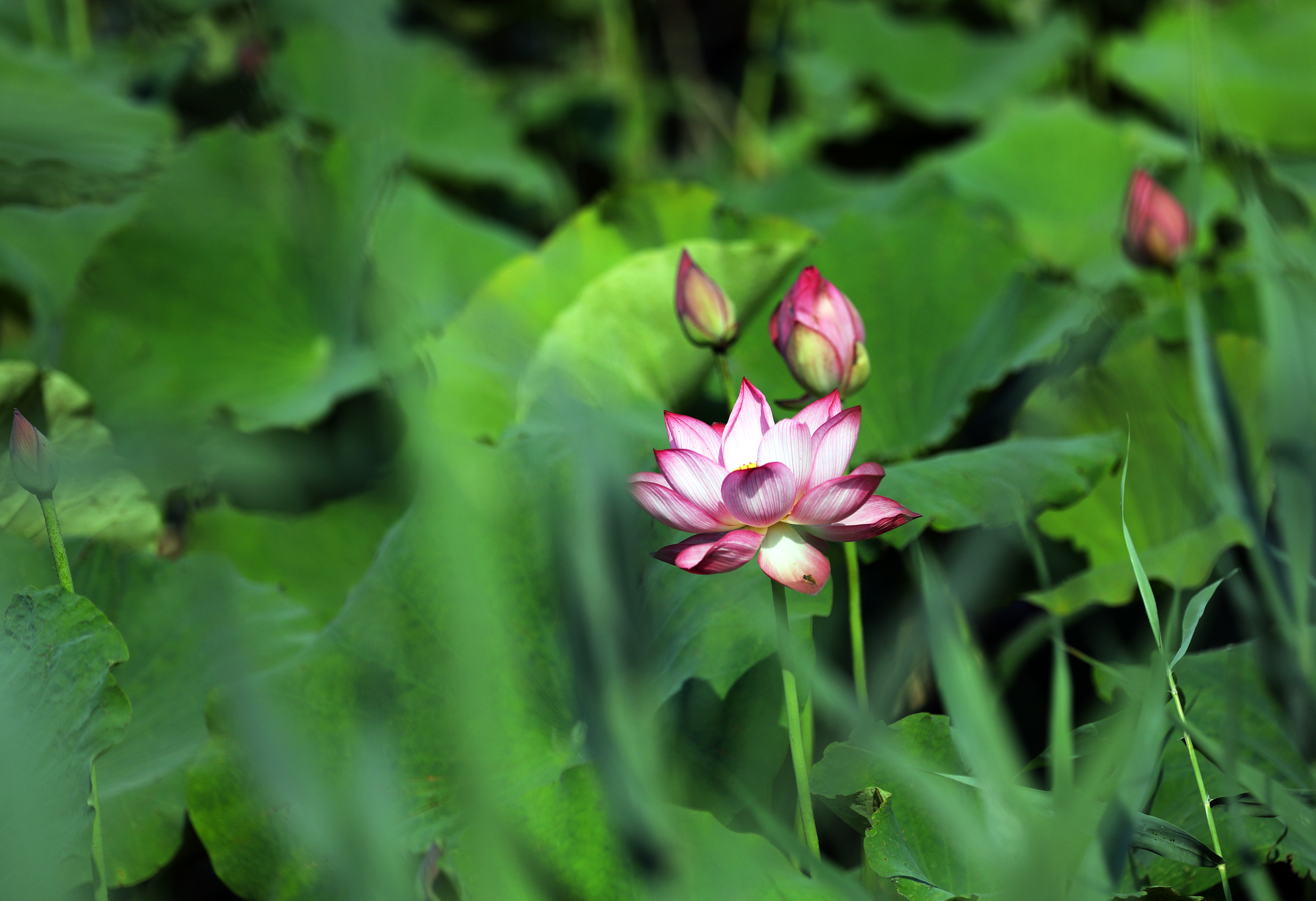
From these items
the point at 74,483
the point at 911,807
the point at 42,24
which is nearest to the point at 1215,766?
the point at 911,807

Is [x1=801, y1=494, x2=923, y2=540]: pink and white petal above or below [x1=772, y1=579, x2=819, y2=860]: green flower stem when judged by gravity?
above

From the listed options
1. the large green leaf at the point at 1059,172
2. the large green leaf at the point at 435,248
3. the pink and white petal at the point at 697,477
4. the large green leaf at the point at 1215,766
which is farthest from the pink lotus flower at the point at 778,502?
the large green leaf at the point at 1059,172

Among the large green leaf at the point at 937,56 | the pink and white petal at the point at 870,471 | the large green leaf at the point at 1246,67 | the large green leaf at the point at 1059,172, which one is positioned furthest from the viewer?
the large green leaf at the point at 937,56

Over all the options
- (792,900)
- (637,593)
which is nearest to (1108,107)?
(637,593)

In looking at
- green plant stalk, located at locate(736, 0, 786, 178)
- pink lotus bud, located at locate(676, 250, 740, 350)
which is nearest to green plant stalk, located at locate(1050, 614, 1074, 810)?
pink lotus bud, located at locate(676, 250, 740, 350)

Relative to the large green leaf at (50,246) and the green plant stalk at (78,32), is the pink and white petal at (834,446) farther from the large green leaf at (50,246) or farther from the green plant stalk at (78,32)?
the green plant stalk at (78,32)

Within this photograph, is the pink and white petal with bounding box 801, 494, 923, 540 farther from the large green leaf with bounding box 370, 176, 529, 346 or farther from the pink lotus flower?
the large green leaf with bounding box 370, 176, 529, 346

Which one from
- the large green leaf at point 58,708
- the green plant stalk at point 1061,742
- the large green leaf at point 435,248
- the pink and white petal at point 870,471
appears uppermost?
the pink and white petal at point 870,471
